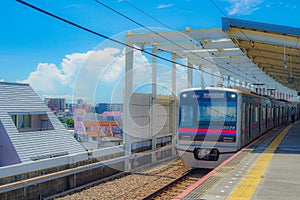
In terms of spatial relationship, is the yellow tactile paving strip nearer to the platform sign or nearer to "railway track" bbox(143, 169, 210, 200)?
"railway track" bbox(143, 169, 210, 200)

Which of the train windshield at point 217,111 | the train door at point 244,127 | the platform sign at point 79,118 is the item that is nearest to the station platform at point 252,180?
the train windshield at point 217,111

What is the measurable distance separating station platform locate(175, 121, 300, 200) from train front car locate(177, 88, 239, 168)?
1.52 metres

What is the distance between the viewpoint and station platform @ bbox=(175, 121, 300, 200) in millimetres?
5215

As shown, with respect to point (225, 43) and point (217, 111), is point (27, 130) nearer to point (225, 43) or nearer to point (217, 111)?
point (225, 43)

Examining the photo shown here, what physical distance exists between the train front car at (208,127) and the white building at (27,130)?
8444 millimetres

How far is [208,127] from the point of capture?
10.9 metres

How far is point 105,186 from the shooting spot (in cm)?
1127

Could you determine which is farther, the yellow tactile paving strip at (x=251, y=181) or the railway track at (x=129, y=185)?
the railway track at (x=129, y=185)

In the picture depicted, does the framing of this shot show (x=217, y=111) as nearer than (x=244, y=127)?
Yes

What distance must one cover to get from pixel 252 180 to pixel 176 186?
455cm

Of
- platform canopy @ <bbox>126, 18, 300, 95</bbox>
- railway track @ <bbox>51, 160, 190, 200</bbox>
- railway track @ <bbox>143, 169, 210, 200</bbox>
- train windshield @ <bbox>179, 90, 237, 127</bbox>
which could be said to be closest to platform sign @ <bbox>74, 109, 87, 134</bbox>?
platform canopy @ <bbox>126, 18, 300, 95</bbox>

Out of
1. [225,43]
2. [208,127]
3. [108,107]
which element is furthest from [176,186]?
[225,43]

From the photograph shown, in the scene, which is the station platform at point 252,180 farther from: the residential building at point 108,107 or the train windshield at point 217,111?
the residential building at point 108,107

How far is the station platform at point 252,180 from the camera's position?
205 inches
